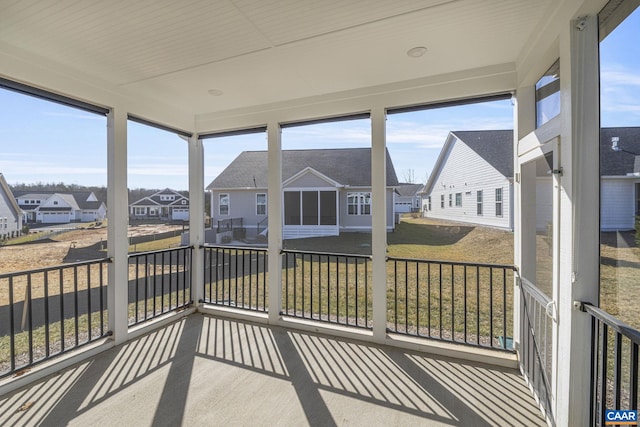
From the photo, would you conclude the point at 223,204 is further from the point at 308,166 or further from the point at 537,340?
the point at 537,340

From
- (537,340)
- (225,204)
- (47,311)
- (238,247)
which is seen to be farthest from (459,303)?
(47,311)

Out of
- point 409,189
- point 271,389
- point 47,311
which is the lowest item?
point 271,389

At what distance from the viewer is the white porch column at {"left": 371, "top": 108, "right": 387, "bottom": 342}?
9.42 feet

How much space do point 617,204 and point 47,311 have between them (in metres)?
3.93

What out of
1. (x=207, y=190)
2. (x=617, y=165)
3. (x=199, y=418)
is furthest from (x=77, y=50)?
(x=617, y=165)

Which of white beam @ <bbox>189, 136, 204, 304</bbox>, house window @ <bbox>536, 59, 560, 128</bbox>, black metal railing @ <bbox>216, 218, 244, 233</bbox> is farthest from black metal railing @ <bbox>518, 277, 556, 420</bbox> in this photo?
white beam @ <bbox>189, 136, 204, 304</bbox>

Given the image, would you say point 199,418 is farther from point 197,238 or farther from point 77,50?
point 77,50

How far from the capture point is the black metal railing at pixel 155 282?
126 inches

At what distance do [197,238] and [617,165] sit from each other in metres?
3.94

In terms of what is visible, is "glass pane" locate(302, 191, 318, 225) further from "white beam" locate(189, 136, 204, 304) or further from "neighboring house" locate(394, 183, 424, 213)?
"white beam" locate(189, 136, 204, 304)

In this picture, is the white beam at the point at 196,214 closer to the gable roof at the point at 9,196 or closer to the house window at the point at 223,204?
the house window at the point at 223,204

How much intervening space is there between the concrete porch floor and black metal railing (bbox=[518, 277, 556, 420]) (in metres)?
0.11

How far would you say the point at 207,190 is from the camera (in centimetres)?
386

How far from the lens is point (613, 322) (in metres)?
1.20
